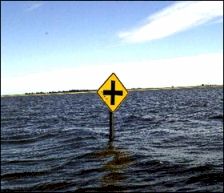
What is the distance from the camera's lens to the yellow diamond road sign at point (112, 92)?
12008 mm

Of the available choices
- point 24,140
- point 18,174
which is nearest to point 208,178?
point 18,174

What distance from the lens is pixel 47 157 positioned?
11836mm

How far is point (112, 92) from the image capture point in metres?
12.1

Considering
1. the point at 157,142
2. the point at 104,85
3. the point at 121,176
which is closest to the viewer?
the point at 121,176

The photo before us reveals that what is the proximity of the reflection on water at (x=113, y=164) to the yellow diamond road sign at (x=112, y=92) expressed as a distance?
1475 millimetres

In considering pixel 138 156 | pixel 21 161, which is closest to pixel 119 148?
pixel 138 156

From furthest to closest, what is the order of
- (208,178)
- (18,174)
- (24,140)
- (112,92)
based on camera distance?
(24,140) < (112,92) < (18,174) < (208,178)

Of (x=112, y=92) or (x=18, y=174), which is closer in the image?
(x=18, y=174)

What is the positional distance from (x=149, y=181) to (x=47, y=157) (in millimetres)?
4558

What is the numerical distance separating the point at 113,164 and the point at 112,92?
269 cm

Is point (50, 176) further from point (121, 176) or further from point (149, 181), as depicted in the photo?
point (149, 181)

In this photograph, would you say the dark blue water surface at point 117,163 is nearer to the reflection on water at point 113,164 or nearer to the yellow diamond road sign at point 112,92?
the reflection on water at point 113,164

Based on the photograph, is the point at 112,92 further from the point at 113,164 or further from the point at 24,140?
the point at 24,140

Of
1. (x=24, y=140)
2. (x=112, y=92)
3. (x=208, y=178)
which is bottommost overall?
(x=208, y=178)
